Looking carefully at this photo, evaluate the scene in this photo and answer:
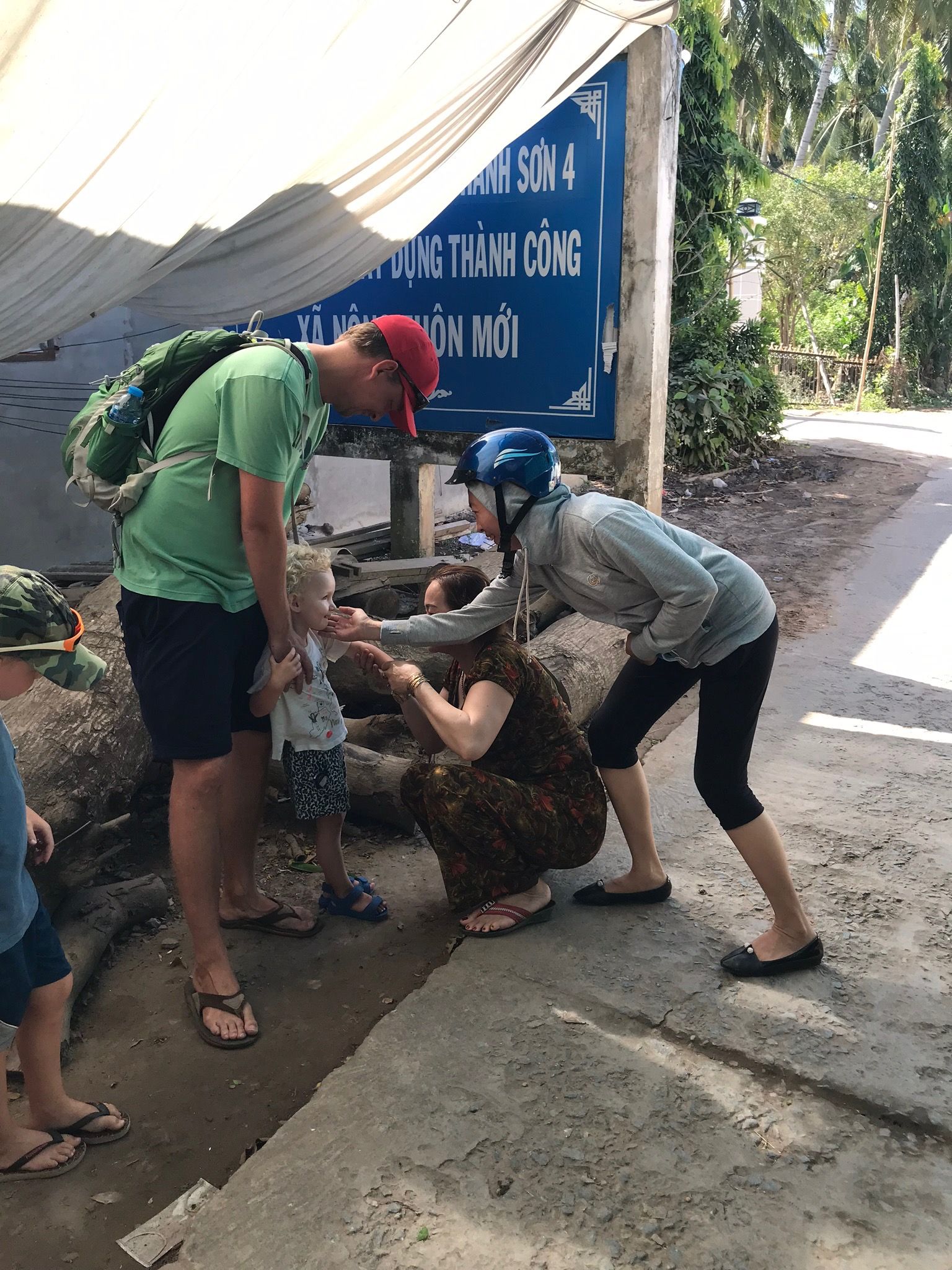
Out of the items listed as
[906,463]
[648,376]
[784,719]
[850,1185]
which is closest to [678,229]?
[906,463]

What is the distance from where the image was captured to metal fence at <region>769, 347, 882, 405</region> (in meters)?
23.0

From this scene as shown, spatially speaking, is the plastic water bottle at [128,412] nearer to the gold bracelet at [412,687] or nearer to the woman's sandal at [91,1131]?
the gold bracelet at [412,687]

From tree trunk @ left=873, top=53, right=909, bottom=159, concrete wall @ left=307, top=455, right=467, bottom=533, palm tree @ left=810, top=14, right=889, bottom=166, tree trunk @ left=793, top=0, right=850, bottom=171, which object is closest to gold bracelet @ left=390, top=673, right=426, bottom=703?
concrete wall @ left=307, top=455, right=467, bottom=533

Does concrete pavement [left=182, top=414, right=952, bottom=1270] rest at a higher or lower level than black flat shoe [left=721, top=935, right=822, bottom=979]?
lower

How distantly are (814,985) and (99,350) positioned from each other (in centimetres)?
497

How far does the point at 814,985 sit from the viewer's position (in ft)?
9.00

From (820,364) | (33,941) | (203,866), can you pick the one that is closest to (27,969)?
(33,941)

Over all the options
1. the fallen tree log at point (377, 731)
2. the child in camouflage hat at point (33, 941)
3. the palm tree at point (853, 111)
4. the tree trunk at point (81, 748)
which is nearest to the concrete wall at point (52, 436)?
the tree trunk at point (81, 748)

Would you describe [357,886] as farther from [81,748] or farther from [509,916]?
[81,748]

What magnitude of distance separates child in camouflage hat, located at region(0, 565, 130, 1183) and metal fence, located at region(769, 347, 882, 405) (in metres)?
22.7

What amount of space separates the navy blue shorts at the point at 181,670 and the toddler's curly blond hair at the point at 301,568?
0.96ft

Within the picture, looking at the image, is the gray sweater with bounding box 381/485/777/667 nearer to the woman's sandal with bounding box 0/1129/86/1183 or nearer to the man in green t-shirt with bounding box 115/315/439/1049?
the man in green t-shirt with bounding box 115/315/439/1049

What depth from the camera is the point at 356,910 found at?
10.5ft

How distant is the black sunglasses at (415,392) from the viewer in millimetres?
2639
